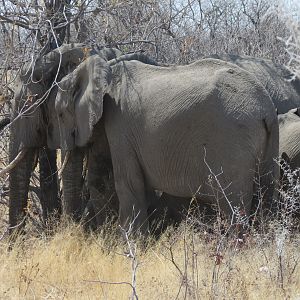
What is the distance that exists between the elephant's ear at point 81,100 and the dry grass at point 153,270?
891 millimetres

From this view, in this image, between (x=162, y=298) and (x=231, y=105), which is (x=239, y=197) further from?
(x=162, y=298)

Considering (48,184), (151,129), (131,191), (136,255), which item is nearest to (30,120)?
(48,184)

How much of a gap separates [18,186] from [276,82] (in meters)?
2.37

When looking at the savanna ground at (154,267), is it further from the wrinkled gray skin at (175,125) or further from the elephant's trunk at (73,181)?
the elephant's trunk at (73,181)

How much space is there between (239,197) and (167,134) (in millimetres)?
695

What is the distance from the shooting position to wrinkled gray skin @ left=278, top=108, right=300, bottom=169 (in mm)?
6473

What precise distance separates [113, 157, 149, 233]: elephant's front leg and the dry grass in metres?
0.22

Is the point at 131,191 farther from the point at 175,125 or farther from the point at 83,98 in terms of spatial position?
the point at 83,98

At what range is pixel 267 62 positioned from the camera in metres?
7.29

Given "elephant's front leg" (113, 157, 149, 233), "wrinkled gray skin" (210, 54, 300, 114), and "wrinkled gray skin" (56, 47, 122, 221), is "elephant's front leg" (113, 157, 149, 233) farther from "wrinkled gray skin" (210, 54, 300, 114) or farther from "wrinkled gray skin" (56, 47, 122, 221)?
"wrinkled gray skin" (210, 54, 300, 114)

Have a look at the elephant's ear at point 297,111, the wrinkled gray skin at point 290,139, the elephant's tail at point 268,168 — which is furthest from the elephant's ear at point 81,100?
the elephant's ear at point 297,111

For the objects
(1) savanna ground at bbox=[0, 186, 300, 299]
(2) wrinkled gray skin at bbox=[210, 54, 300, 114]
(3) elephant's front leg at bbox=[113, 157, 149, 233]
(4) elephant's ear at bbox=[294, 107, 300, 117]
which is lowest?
(1) savanna ground at bbox=[0, 186, 300, 299]

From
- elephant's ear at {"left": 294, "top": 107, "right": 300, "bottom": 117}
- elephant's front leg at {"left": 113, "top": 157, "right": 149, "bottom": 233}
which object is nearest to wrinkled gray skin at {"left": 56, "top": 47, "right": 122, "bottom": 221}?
elephant's front leg at {"left": 113, "top": 157, "right": 149, "bottom": 233}

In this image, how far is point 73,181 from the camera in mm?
6918
